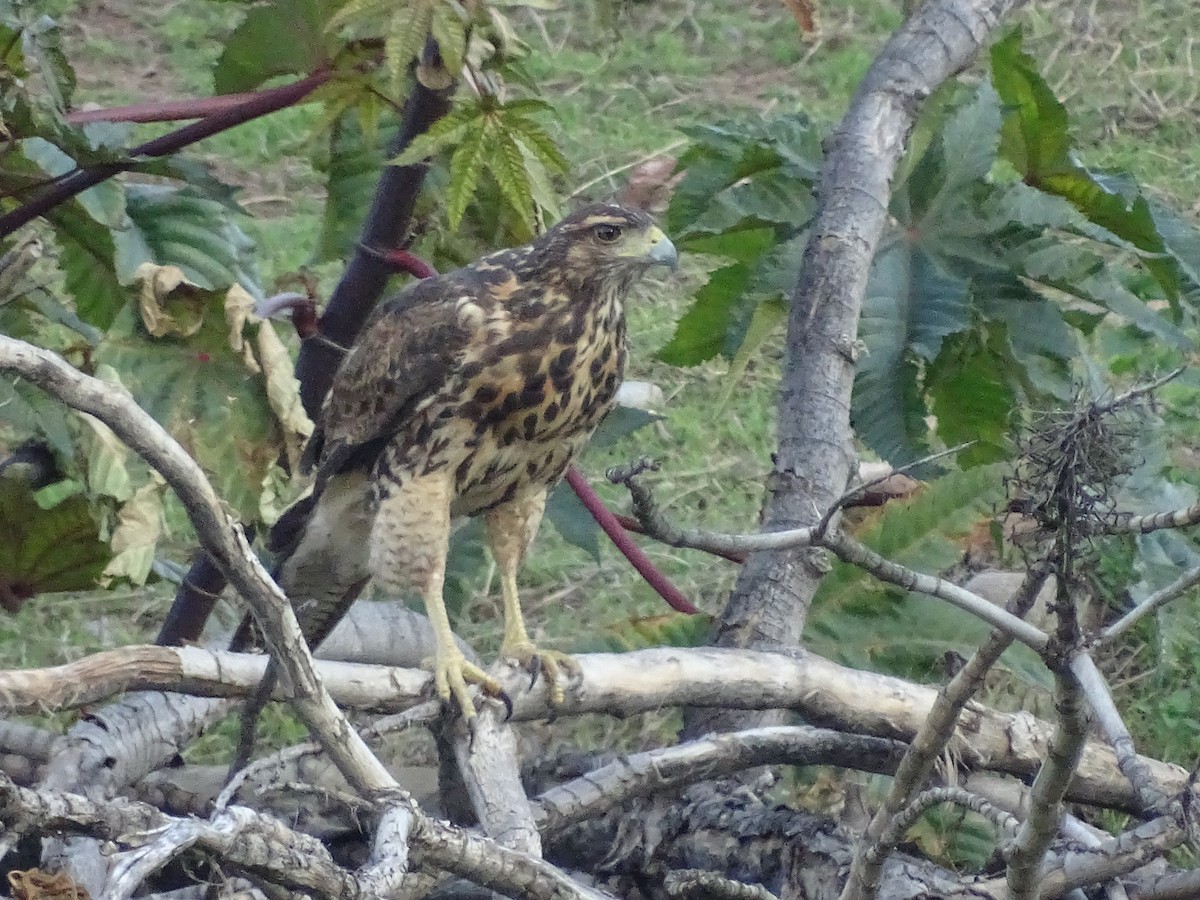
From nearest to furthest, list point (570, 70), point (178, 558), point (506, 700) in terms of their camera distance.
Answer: point (506, 700)
point (178, 558)
point (570, 70)

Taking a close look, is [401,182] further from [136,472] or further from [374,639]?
[374,639]

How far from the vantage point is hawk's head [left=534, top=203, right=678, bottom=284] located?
2.78 m

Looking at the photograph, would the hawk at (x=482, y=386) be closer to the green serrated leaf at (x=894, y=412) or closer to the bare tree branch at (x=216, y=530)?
the green serrated leaf at (x=894, y=412)

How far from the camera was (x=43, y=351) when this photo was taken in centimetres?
153

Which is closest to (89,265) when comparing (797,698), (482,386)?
(482,386)

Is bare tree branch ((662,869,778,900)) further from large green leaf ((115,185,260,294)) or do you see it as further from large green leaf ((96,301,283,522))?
large green leaf ((115,185,260,294))

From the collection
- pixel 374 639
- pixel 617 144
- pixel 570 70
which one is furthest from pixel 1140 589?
pixel 570 70

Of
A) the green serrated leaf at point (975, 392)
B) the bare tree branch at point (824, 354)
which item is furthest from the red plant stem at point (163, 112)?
the green serrated leaf at point (975, 392)

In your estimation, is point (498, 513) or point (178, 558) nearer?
point (498, 513)

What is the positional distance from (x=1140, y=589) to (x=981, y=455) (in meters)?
0.41

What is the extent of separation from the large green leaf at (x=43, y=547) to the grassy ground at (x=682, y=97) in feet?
6.52

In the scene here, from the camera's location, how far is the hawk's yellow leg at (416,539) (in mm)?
2863

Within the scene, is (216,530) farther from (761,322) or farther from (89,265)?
(761,322)

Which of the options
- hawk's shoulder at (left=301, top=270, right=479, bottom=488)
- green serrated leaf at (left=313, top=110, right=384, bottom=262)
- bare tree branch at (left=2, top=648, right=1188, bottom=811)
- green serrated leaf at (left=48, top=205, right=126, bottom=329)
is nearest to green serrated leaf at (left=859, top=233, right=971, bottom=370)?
bare tree branch at (left=2, top=648, right=1188, bottom=811)
